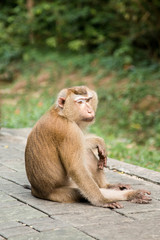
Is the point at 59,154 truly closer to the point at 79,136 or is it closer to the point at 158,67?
the point at 79,136

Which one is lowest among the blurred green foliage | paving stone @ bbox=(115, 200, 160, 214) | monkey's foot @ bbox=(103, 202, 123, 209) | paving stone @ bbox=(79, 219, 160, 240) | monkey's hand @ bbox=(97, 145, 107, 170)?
paving stone @ bbox=(115, 200, 160, 214)

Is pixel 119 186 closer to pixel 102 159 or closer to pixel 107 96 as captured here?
pixel 102 159

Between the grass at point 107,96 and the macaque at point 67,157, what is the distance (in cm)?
270

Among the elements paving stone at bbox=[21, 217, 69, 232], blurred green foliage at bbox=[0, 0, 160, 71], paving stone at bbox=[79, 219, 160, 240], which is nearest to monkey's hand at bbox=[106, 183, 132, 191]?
paving stone at bbox=[79, 219, 160, 240]

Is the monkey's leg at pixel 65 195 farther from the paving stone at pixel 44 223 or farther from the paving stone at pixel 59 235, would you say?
the paving stone at pixel 59 235

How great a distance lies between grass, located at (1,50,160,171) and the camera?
32.0ft

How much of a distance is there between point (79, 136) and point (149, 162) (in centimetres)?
321

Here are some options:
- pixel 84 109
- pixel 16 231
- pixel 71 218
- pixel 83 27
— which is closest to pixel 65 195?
pixel 71 218

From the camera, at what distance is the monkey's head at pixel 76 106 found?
459 centimetres

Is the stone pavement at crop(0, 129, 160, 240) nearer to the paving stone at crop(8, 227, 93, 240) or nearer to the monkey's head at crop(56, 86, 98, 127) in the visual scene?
the paving stone at crop(8, 227, 93, 240)

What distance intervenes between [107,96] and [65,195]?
867 centimetres

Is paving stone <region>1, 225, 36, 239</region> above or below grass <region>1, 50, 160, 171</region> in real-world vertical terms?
below

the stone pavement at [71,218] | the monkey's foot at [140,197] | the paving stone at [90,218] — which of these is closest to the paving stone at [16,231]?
the stone pavement at [71,218]

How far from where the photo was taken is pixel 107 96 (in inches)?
519
